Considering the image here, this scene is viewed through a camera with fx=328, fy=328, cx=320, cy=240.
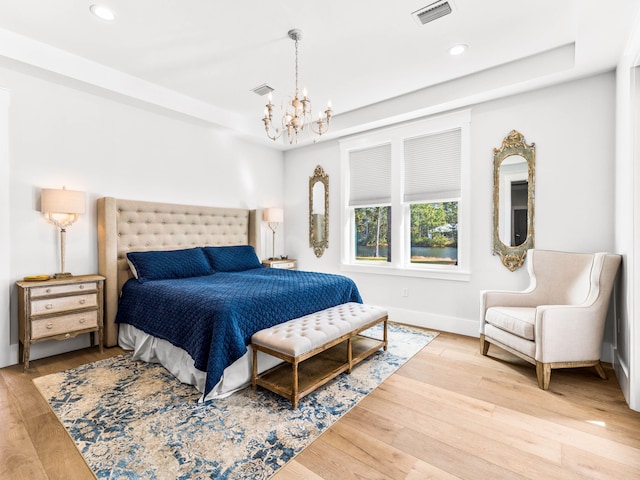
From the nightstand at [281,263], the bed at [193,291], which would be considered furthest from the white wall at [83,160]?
the nightstand at [281,263]

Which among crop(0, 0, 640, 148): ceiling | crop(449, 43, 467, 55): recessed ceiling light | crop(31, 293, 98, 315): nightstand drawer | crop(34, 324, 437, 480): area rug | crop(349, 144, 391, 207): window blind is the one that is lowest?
crop(34, 324, 437, 480): area rug

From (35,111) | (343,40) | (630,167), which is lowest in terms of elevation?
(630,167)

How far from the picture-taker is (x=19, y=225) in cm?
304

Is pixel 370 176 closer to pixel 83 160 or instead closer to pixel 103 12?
pixel 103 12

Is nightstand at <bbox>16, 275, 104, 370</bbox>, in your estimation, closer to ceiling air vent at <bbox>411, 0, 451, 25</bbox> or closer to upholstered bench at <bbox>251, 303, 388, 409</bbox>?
upholstered bench at <bbox>251, 303, 388, 409</bbox>

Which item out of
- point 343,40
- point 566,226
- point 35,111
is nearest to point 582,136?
point 566,226

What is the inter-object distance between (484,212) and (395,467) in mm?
2853

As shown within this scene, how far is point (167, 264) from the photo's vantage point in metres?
3.56

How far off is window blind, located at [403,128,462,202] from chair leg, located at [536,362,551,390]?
2.01m

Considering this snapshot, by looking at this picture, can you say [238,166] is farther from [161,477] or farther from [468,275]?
[161,477]

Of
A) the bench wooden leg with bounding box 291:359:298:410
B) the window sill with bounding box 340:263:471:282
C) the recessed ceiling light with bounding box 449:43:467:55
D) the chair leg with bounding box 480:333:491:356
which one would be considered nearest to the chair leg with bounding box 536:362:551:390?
the chair leg with bounding box 480:333:491:356

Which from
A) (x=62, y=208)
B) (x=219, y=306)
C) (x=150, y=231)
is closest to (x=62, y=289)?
(x=62, y=208)

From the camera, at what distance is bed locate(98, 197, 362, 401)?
237 centimetres

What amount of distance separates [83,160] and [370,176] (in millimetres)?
3420
